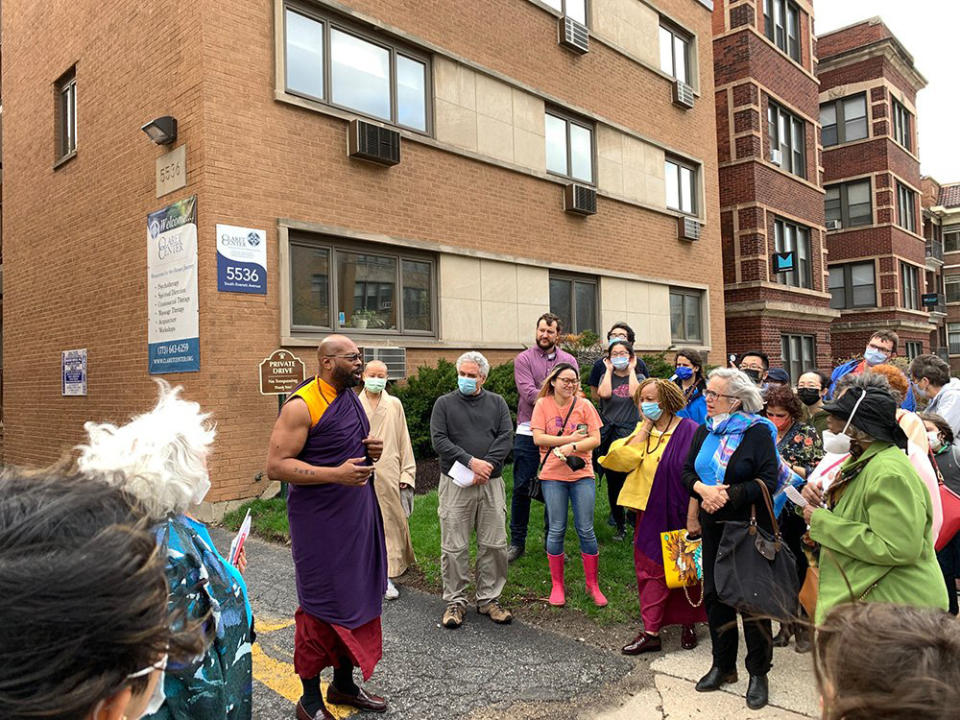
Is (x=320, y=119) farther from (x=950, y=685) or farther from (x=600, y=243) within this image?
(x=950, y=685)

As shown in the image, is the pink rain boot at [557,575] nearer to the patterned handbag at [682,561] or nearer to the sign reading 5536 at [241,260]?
the patterned handbag at [682,561]

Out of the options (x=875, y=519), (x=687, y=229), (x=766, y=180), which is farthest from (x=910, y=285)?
(x=875, y=519)

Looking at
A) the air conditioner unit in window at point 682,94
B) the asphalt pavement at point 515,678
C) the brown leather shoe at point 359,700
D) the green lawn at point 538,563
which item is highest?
the air conditioner unit in window at point 682,94

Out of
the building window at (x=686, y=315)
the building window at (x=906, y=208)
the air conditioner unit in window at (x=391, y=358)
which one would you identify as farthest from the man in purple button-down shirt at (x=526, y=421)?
the building window at (x=906, y=208)

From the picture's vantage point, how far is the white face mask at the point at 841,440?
3264mm

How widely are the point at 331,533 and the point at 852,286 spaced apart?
29825 mm

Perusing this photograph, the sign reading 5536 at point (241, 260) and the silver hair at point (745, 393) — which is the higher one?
the sign reading 5536 at point (241, 260)

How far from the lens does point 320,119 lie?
32.6ft

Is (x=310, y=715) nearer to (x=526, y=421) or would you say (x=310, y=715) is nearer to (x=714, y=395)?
(x=714, y=395)

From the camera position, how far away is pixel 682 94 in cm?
→ 1666

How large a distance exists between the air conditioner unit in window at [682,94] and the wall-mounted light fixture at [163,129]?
1188 centimetres

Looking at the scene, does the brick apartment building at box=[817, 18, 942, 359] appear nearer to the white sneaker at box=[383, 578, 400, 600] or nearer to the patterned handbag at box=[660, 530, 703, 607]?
the patterned handbag at box=[660, 530, 703, 607]

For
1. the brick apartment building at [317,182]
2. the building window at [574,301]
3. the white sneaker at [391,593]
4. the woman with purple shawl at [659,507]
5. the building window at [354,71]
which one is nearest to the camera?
the woman with purple shawl at [659,507]

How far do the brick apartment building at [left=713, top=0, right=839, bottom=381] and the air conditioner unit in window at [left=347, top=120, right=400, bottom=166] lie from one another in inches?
509
